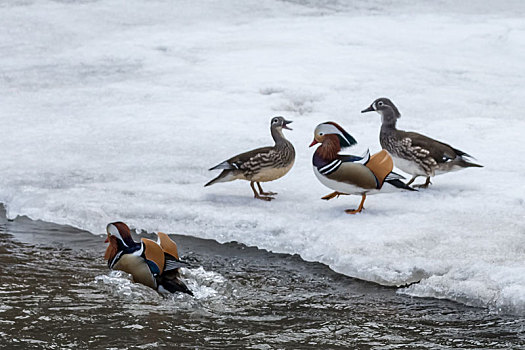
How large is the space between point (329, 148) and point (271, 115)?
277 cm

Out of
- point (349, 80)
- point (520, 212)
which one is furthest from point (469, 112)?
point (520, 212)

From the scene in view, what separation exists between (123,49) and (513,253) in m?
7.14

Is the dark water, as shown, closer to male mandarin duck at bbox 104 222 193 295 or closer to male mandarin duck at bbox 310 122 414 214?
male mandarin duck at bbox 104 222 193 295

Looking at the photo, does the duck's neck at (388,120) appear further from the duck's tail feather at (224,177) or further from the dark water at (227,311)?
the dark water at (227,311)

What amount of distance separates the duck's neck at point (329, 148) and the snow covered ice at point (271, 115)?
427mm

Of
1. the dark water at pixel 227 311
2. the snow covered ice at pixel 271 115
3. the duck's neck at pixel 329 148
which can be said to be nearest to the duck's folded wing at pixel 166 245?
the dark water at pixel 227 311

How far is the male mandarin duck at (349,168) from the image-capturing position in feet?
20.3

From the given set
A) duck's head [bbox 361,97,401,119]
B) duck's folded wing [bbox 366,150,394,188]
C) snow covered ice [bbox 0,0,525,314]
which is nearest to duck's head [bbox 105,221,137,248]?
snow covered ice [bbox 0,0,525,314]

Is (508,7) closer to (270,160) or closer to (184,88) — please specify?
(184,88)

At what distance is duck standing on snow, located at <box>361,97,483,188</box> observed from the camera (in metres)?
6.71

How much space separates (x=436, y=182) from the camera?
717cm

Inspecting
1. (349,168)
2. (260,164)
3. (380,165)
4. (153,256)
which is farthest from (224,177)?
(153,256)

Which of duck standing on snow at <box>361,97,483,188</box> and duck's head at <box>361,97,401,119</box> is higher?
duck's head at <box>361,97,401,119</box>

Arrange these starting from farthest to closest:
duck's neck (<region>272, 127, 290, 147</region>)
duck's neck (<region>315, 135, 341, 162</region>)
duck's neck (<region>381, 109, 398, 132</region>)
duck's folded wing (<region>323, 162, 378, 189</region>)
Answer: duck's neck (<region>381, 109, 398, 132</region>) → duck's neck (<region>272, 127, 290, 147</region>) → duck's neck (<region>315, 135, 341, 162</region>) → duck's folded wing (<region>323, 162, 378, 189</region>)
